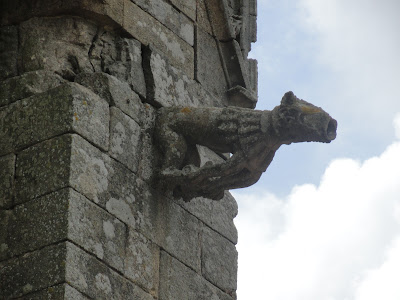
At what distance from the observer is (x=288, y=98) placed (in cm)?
796

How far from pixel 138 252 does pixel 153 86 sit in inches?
50.3

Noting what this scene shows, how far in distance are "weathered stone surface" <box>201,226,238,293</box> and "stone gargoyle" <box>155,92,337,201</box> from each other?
0.45 metres

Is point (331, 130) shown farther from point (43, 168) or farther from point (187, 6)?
point (187, 6)

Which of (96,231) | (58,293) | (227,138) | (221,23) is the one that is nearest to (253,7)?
(221,23)

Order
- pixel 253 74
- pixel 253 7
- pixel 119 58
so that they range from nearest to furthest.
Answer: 1. pixel 119 58
2. pixel 253 74
3. pixel 253 7

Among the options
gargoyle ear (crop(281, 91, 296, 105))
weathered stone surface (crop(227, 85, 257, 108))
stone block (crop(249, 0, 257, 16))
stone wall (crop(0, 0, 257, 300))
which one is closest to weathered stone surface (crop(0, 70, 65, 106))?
stone wall (crop(0, 0, 257, 300))

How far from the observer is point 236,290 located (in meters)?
9.04

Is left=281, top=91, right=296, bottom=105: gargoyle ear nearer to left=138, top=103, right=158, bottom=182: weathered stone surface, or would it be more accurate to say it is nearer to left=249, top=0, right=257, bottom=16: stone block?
left=138, top=103, right=158, bottom=182: weathered stone surface

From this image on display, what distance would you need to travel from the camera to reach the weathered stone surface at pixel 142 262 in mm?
7867

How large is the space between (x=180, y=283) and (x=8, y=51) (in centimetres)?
187

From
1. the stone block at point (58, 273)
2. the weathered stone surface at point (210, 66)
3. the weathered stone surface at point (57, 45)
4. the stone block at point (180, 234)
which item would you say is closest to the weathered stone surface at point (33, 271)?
the stone block at point (58, 273)

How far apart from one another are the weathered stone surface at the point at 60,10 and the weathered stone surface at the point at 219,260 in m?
1.58

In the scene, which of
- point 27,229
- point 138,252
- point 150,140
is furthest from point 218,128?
point 27,229

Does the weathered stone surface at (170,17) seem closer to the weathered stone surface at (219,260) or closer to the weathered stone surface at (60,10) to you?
the weathered stone surface at (60,10)
